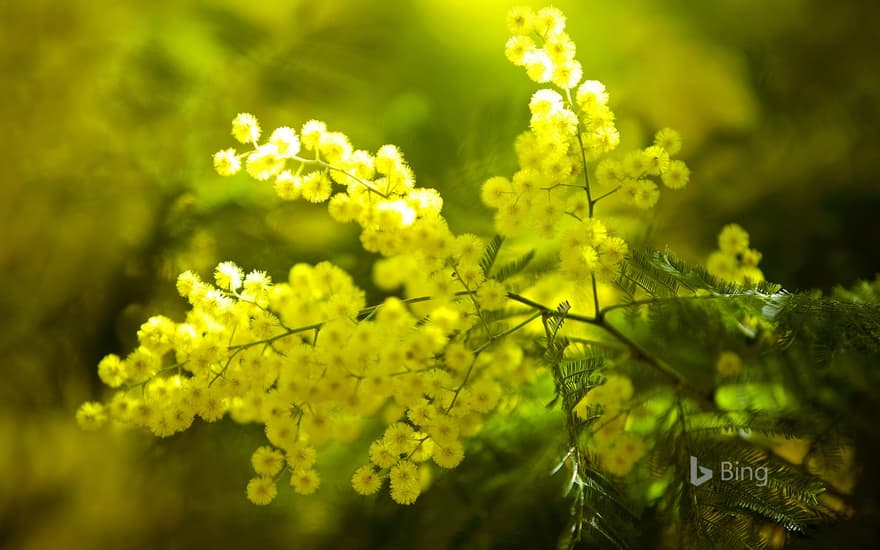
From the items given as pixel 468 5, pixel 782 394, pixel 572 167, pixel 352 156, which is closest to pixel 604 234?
pixel 572 167

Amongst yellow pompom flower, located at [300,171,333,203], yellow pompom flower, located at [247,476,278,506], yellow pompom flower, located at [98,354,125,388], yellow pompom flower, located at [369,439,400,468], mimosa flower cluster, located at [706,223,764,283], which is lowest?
yellow pompom flower, located at [247,476,278,506]

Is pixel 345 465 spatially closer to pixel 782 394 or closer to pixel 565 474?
pixel 565 474

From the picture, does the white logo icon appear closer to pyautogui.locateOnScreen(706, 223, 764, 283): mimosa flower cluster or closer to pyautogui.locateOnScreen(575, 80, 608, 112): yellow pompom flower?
pyautogui.locateOnScreen(706, 223, 764, 283): mimosa flower cluster

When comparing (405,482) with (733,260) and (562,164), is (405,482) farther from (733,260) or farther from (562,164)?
(733,260)

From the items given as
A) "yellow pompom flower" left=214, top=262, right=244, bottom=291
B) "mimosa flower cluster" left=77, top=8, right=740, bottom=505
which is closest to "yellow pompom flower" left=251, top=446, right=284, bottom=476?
"mimosa flower cluster" left=77, top=8, right=740, bottom=505

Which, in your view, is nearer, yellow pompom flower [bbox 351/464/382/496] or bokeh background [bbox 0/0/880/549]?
yellow pompom flower [bbox 351/464/382/496]

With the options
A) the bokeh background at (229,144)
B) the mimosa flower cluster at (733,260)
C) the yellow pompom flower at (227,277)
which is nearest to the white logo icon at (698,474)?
the mimosa flower cluster at (733,260)
